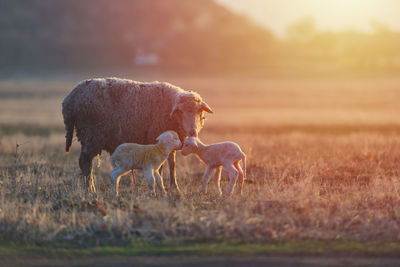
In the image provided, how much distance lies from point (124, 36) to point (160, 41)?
12079mm

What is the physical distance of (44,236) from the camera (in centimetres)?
895

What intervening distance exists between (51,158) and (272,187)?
913 cm

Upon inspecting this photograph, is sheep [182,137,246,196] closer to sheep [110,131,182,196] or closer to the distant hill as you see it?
sheep [110,131,182,196]

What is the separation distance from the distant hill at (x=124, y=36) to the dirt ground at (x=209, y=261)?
114249 millimetres

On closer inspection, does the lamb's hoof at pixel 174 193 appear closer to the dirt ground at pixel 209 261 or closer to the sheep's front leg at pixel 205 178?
the sheep's front leg at pixel 205 178

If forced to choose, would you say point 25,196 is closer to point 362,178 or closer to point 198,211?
point 198,211

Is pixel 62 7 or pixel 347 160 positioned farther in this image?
pixel 62 7

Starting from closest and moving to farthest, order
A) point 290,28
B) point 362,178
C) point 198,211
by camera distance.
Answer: point 198,211 → point 362,178 → point 290,28

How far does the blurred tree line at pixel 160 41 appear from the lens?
127 metres

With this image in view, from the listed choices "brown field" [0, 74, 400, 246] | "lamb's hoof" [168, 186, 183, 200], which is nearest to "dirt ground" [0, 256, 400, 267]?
"brown field" [0, 74, 400, 246]

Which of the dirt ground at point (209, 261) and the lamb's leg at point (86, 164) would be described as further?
the lamb's leg at point (86, 164)

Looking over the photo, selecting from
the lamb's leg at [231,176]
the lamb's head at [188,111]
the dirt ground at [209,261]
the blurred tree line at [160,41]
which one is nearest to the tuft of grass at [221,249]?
the dirt ground at [209,261]

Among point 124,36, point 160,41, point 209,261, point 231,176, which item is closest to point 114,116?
point 231,176

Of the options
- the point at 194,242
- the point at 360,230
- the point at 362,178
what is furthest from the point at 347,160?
the point at 194,242
